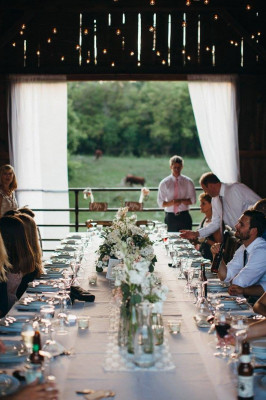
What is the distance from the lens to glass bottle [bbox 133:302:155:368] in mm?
3273

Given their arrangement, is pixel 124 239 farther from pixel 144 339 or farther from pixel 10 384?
pixel 10 384

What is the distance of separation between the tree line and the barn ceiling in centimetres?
1053

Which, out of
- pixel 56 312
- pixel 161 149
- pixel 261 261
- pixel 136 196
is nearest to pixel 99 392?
pixel 56 312

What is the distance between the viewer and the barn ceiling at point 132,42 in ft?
33.2

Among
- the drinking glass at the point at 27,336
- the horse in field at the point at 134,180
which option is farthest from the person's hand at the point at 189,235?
the horse in field at the point at 134,180

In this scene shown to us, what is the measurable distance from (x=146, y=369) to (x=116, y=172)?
17097 mm

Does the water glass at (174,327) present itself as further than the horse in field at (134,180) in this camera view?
No

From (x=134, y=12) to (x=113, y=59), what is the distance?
736 mm

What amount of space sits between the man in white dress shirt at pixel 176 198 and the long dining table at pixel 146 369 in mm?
5156

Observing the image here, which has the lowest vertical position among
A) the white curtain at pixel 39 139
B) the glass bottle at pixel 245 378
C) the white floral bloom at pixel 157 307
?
the glass bottle at pixel 245 378

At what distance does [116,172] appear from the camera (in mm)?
20297

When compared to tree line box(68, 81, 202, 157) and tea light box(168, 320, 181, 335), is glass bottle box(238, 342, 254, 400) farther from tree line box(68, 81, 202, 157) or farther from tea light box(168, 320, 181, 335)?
tree line box(68, 81, 202, 157)

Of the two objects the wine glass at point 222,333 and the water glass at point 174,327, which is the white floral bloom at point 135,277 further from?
the water glass at point 174,327

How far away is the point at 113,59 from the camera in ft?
33.4
